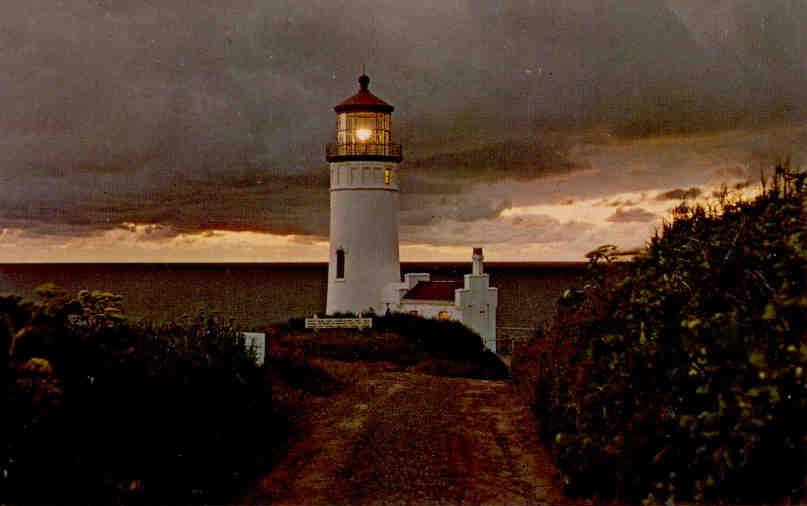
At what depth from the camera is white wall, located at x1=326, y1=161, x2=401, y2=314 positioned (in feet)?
105


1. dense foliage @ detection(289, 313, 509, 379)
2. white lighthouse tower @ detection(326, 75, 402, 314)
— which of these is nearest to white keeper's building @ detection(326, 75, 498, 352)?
white lighthouse tower @ detection(326, 75, 402, 314)

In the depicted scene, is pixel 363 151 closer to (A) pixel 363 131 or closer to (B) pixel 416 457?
(A) pixel 363 131

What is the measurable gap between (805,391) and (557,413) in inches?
146

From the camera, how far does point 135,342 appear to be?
8023 mm

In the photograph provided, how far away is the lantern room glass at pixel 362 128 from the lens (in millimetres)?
31766

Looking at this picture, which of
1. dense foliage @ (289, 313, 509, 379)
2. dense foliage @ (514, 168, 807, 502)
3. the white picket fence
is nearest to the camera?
dense foliage @ (514, 168, 807, 502)

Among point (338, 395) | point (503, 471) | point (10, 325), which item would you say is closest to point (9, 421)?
point (10, 325)

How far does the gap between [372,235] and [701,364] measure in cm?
2675

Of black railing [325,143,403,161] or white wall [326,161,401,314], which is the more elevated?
black railing [325,143,403,161]

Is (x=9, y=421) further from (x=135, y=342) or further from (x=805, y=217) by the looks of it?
(x=805, y=217)

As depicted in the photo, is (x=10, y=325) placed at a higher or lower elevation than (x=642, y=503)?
higher

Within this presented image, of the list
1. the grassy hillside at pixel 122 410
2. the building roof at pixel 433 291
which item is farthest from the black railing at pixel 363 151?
the grassy hillside at pixel 122 410

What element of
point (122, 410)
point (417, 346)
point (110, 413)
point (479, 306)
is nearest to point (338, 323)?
point (417, 346)

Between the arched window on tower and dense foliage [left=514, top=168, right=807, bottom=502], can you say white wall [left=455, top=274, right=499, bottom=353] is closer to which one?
the arched window on tower
